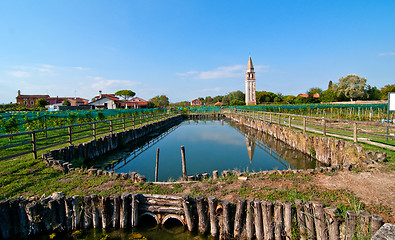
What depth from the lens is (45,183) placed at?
5.95 meters

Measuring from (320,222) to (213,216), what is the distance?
2038 mm

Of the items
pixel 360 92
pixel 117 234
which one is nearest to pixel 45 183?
pixel 117 234

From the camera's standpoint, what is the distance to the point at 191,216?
15.3ft

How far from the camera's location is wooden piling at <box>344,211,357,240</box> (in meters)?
3.49

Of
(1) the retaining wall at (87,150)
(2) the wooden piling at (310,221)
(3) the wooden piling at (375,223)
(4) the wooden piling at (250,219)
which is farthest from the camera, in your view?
(1) the retaining wall at (87,150)

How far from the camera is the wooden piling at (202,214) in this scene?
451 centimetres

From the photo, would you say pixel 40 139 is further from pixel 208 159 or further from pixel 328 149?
pixel 328 149

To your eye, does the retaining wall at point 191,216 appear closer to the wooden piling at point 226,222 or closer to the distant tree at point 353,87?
the wooden piling at point 226,222

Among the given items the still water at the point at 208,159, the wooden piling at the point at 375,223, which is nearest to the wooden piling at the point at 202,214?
the wooden piling at the point at 375,223

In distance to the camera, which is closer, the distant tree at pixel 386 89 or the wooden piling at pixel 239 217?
the wooden piling at pixel 239 217

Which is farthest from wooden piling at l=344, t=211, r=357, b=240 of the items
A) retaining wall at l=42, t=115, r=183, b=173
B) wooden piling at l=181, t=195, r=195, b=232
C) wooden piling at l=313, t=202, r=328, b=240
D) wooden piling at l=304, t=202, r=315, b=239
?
retaining wall at l=42, t=115, r=183, b=173

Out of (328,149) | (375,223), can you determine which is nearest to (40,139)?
(375,223)

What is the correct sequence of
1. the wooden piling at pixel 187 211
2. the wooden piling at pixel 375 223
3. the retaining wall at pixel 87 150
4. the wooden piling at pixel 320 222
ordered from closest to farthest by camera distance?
1. the wooden piling at pixel 375 223
2. the wooden piling at pixel 320 222
3. the wooden piling at pixel 187 211
4. the retaining wall at pixel 87 150

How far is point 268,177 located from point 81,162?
26.7 ft
